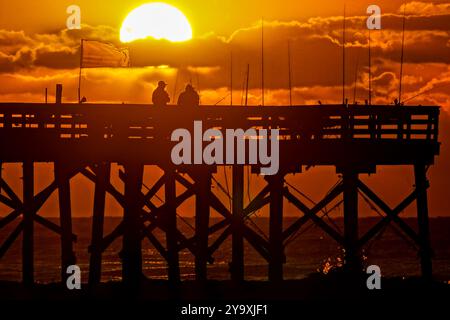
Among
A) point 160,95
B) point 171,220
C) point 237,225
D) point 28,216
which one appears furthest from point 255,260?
point 171,220

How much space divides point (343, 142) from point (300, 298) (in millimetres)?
4943

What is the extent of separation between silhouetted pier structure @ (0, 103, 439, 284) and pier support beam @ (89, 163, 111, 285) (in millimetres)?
28

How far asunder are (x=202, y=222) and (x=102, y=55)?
30.0 feet

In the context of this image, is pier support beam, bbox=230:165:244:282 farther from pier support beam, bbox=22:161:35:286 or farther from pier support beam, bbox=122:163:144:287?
pier support beam, bbox=22:161:35:286

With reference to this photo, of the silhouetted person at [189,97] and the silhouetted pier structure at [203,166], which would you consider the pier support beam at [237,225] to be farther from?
the silhouetted person at [189,97]

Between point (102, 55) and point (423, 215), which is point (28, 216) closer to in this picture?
point (102, 55)

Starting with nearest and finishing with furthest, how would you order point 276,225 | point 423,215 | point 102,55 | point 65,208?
point 276,225
point 65,208
point 423,215
point 102,55

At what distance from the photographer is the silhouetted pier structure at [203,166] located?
32.8m

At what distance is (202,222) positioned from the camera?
35.1 meters

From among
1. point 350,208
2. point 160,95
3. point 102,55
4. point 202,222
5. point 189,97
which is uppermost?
point 102,55

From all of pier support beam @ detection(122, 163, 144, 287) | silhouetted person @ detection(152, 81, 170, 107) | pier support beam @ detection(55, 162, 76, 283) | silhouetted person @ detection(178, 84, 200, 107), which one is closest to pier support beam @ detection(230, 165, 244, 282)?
silhouetted person @ detection(178, 84, 200, 107)

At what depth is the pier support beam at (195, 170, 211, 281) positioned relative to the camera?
3412 centimetres
